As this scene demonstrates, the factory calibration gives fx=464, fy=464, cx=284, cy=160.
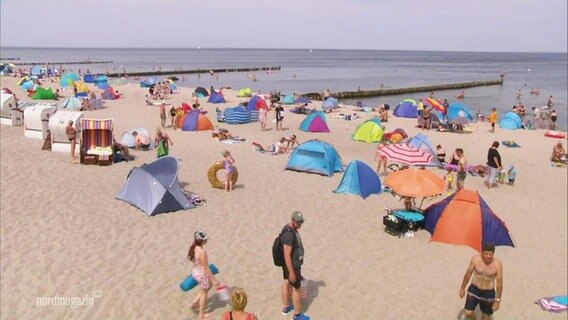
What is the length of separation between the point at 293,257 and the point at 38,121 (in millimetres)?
15666

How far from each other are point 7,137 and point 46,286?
13.1m

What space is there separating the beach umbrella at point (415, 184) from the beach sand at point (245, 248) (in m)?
1.03

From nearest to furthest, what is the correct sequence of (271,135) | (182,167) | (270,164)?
(182,167), (270,164), (271,135)

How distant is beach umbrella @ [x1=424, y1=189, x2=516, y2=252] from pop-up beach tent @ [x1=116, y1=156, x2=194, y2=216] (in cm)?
593

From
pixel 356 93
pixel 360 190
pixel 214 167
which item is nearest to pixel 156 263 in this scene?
pixel 214 167

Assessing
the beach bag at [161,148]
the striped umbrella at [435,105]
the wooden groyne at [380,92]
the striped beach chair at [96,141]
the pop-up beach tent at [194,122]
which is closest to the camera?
the beach bag at [161,148]

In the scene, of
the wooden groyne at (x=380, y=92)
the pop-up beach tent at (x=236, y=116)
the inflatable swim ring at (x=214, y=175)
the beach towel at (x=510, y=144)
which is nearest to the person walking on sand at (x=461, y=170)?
the inflatable swim ring at (x=214, y=175)

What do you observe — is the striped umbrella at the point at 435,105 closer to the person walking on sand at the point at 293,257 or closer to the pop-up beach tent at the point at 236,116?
the pop-up beach tent at the point at 236,116

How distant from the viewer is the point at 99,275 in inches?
316

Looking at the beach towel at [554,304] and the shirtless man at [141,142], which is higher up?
the shirtless man at [141,142]

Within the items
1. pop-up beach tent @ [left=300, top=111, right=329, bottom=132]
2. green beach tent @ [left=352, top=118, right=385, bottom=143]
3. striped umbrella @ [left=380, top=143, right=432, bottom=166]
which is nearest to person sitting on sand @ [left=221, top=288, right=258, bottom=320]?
striped umbrella @ [left=380, top=143, right=432, bottom=166]

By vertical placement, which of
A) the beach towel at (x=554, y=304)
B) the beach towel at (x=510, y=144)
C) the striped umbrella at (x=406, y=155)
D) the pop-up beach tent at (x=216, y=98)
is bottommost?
the beach towel at (x=554, y=304)

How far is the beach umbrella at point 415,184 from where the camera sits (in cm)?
1049

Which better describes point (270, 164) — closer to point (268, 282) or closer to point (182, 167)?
point (182, 167)
